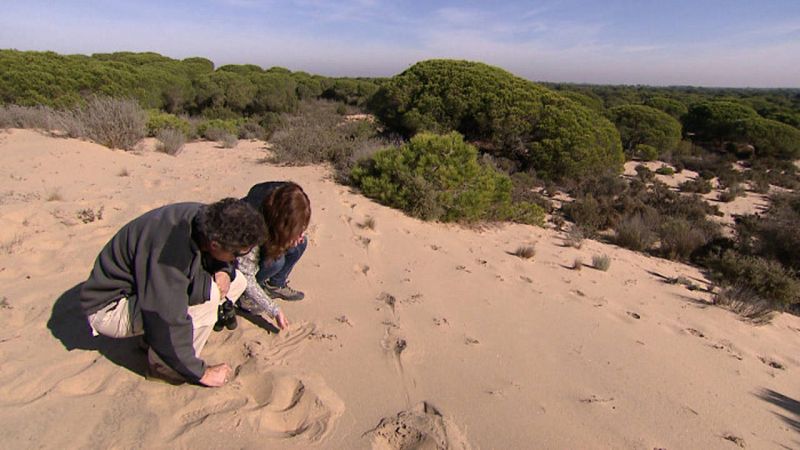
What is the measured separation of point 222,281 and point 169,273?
501 millimetres

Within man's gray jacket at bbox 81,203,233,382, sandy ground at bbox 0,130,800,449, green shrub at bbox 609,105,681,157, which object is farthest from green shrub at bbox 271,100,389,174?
green shrub at bbox 609,105,681,157

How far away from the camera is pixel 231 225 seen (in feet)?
5.35

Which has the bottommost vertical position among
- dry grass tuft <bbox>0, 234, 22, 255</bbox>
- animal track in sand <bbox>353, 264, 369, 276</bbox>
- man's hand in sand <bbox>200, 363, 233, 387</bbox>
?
animal track in sand <bbox>353, 264, 369, 276</bbox>

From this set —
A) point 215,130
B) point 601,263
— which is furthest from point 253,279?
point 215,130

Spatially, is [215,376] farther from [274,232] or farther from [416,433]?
[416,433]

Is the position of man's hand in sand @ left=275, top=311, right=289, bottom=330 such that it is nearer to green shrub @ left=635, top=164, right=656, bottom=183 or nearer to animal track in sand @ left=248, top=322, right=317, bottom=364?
animal track in sand @ left=248, top=322, right=317, bottom=364

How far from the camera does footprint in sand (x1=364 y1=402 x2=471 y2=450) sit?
A: 198 cm

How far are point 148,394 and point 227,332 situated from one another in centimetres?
67

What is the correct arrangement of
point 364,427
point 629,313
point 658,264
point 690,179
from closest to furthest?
1. point 364,427
2. point 629,313
3. point 658,264
4. point 690,179

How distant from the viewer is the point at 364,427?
6.77 ft

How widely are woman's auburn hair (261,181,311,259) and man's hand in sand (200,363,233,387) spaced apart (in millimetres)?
706

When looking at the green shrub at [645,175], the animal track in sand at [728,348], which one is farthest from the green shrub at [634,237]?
the green shrub at [645,175]

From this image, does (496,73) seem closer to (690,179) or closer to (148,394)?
(690,179)

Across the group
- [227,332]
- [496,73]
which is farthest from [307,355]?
[496,73]
